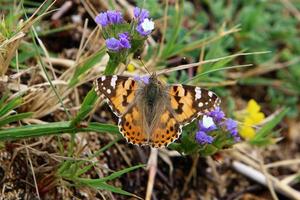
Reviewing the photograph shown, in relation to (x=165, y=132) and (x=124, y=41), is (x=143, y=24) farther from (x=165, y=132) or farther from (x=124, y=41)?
(x=165, y=132)

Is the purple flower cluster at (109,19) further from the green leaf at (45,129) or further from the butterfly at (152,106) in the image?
the green leaf at (45,129)

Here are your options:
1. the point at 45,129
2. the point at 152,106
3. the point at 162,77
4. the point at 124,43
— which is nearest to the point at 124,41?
the point at 124,43

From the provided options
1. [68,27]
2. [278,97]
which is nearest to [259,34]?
[278,97]

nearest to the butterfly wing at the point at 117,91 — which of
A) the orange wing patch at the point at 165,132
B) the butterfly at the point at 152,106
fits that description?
the butterfly at the point at 152,106

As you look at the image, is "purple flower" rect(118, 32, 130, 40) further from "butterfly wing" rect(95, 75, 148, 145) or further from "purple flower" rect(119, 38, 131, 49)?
"butterfly wing" rect(95, 75, 148, 145)

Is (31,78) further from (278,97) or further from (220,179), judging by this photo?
(278,97)
